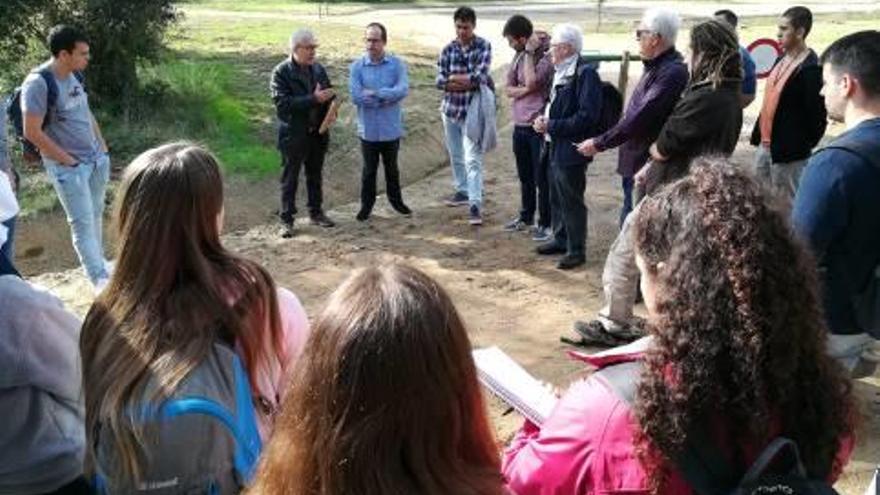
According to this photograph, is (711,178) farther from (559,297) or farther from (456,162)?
(456,162)

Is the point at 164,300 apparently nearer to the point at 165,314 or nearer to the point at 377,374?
the point at 165,314

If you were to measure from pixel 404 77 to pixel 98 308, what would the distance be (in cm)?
652

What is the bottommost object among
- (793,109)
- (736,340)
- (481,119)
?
(481,119)

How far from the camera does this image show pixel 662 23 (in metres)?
5.71

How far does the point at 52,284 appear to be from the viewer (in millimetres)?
7441

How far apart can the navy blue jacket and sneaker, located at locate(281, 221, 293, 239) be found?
210 inches

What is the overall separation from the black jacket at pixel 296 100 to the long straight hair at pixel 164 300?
5870 millimetres

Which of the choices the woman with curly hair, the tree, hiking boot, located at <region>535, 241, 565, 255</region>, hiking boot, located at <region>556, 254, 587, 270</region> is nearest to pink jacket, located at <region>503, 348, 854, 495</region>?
the woman with curly hair

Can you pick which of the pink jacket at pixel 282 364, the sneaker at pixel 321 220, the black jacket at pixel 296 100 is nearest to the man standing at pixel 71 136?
the black jacket at pixel 296 100

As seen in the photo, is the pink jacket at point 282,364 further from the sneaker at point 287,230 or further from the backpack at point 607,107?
the sneaker at point 287,230

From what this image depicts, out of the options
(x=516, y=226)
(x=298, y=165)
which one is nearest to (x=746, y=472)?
(x=516, y=226)

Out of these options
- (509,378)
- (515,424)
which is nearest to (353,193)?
(515,424)

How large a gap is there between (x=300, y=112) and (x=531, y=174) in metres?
2.08

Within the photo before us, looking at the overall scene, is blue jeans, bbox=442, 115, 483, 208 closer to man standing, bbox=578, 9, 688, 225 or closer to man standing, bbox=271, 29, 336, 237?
man standing, bbox=271, 29, 336, 237
